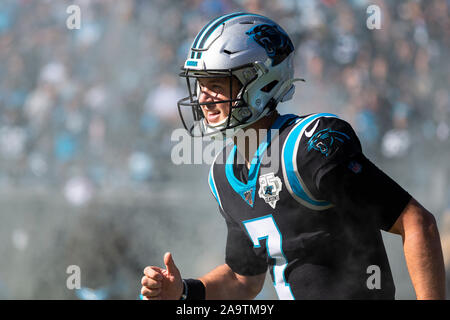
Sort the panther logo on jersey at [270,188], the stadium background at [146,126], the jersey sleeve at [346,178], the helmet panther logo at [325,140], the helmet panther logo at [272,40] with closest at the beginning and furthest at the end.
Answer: the jersey sleeve at [346,178]
the helmet panther logo at [325,140]
the panther logo on jersey at [270,188]
the helmet panther logo at [272,40]
the stadium background at [146,126]

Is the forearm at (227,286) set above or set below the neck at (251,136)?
below

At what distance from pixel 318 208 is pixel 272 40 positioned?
0.84 meters

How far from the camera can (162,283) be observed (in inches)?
91.4

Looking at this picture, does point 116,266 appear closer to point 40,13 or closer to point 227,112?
point 40,13

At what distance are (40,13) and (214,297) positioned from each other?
15.5 feet

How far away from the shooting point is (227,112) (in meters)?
2.50

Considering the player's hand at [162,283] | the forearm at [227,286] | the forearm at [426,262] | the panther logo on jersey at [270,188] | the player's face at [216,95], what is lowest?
the forearm at [227,286]

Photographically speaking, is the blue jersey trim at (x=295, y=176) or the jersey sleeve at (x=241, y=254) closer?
the blue jersey trim at (x=295, y=176)

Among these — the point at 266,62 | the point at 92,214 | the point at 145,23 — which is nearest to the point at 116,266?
the point at 92,214

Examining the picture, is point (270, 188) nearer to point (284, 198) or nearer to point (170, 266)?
point (284, 198)

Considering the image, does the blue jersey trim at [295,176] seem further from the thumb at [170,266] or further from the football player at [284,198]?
the thumb at [170,266]

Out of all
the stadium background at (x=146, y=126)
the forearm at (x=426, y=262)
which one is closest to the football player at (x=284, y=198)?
the forearm at (x=426, y=262)

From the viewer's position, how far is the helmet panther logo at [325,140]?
2061 mm

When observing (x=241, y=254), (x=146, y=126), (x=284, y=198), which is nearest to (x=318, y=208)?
(x=284, y=198)
